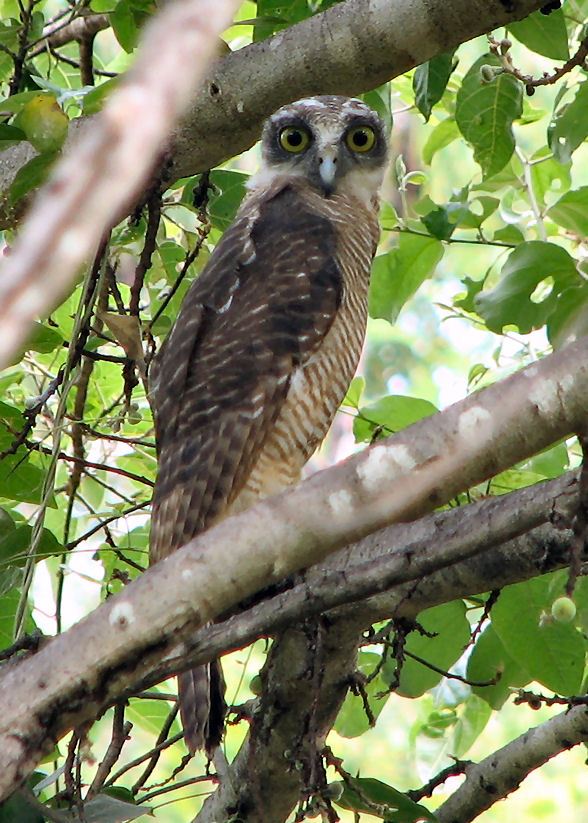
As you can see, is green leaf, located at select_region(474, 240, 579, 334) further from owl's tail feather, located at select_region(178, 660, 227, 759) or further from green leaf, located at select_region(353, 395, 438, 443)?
owl's tail feather, located at select_region(178, 660, 227, 759)

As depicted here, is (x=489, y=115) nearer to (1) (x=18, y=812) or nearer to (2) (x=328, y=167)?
Answer: (2) (x=328, y=167)


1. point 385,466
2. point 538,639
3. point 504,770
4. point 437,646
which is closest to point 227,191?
point 437,646

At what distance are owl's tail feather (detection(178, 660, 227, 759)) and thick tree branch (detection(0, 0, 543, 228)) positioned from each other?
3.59 ft

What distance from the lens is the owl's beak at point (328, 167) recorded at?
3.74 meters

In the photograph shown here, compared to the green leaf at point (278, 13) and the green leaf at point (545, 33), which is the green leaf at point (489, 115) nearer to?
the green leaf at point (545, 33)

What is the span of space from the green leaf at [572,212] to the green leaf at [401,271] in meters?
0.32

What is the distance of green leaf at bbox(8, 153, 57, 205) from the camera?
7.19 feet

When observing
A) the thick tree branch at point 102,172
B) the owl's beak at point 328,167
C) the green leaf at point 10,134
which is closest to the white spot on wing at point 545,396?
the thick tree branch at point 102,172

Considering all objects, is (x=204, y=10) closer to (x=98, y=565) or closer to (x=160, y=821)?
(x=98, y=565)

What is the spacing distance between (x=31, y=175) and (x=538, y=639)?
1.39 m

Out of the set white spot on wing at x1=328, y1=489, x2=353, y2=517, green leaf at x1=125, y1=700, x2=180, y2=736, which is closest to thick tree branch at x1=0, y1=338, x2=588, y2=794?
white spot on wing at x1=328, y1=489, x2=353, y2=517

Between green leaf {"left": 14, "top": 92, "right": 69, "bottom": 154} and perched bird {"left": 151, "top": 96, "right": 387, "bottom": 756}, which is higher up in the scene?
perched bird {"left": 151, "top": 96, "right": 387, "bottom": 756}

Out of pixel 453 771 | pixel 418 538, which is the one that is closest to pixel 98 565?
pixel 453 771

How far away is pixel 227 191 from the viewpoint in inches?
128
